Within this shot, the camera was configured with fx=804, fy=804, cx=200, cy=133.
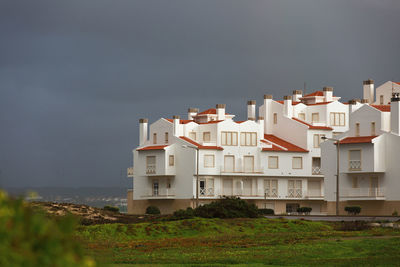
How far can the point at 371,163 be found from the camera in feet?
257

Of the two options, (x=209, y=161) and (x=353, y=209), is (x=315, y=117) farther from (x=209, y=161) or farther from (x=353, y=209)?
(x=353, y=209)

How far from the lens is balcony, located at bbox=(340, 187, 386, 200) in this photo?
77.9 meters

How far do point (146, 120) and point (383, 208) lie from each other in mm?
35793

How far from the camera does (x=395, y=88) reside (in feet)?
319

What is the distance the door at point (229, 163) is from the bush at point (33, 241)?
284 feet

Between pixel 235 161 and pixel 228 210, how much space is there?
46.5 meters

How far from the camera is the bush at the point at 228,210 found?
4794 centimetres

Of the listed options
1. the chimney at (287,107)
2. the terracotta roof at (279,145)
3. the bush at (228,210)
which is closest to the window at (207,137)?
the terracotta roof at (279,145)

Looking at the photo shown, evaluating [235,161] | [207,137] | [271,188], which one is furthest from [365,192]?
[207,137]

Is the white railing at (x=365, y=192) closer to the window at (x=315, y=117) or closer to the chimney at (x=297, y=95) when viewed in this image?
the window at (x=315, y=117)

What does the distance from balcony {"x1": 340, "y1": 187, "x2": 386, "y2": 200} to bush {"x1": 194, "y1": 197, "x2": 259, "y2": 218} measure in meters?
30.9

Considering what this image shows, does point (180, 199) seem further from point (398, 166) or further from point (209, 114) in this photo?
point (398, 166)

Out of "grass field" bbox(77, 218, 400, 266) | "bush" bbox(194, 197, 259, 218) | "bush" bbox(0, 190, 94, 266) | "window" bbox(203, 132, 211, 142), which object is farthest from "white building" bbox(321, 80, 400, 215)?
"bush" bbox(0, 190, 94, 266)

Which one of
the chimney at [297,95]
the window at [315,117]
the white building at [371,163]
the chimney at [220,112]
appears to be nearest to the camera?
the white building at [371,163]
